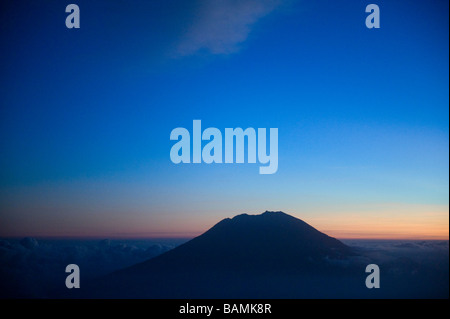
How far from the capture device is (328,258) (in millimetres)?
26531

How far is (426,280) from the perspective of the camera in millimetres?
10680

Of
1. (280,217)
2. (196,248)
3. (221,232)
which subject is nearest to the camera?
(196,248)
